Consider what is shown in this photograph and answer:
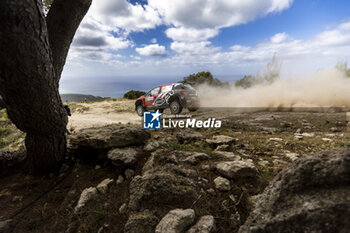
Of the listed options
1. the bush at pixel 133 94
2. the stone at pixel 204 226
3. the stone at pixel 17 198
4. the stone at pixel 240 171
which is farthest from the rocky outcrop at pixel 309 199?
the bush at pixel 133 94

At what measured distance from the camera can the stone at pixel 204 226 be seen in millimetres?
1804

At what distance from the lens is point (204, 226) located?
185cm

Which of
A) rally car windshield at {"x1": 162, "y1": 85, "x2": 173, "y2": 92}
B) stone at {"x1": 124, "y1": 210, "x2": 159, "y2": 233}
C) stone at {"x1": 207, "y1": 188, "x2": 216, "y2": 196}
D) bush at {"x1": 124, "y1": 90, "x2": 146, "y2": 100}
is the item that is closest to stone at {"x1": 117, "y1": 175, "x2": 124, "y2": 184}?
stone at {"x1": 124, "y1": 210, "x2": 159, "y2": 233}

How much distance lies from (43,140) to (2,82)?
1634 mm

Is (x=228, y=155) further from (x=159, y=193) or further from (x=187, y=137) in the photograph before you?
(x=159, y=193)

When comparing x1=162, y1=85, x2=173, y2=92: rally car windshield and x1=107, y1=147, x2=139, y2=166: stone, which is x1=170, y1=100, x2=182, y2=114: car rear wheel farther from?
x1=107, y1=147, x2=139, y2=166: stone

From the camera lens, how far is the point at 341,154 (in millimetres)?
1425

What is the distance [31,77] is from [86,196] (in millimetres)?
1993

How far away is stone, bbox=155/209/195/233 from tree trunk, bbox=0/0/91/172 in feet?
8.38

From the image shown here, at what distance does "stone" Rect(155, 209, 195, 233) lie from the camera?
1.83 metres

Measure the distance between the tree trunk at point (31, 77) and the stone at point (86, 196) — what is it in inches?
57.1

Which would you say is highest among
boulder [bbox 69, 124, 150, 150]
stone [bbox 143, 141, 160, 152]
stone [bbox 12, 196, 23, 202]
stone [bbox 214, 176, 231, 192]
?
boulder [bbox 69, 124, 150, 150]

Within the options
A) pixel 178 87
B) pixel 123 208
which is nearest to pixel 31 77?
pixel 123 208

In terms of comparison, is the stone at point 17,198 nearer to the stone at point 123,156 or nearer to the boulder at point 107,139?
the boulder at point 107,139
